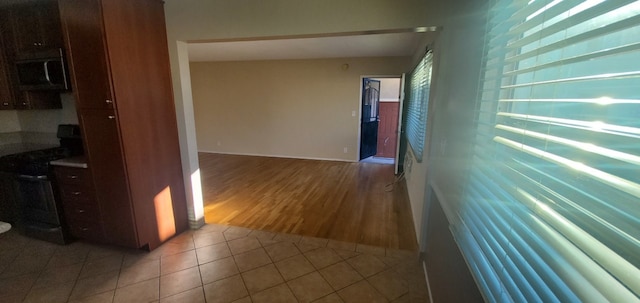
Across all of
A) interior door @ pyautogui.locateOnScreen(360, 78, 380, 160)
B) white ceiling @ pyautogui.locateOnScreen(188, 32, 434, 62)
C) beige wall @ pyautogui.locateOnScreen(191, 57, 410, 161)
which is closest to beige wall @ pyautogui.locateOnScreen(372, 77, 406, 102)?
interior door @ pyautogui.locateOnScreen(360, 78, 380, 160)

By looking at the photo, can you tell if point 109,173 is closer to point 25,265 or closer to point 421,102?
point 25,265

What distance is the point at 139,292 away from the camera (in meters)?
1.87

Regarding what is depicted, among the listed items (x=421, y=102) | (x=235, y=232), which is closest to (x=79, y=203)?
(x=235, y=232)

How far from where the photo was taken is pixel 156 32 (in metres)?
2.26

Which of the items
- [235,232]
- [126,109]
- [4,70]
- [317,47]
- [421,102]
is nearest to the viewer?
[126,109]

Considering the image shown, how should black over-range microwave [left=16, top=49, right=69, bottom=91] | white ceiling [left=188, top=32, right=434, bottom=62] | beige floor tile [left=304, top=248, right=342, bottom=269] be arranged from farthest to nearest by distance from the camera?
white ceiling [left=188, top=32, right=434, bottom=62], black over-range microwave [left=16, top=49, right=69, bottom=91], beige floor tile [left=304, top=248, right=342, bottom=269]

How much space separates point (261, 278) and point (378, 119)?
17.2ft

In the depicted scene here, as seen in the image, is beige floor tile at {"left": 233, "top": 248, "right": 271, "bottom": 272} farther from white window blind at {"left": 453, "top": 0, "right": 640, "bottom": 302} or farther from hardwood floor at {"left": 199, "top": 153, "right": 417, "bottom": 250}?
white window blind at {"left": 453, "top": 0, "right": 640, "bottom": 302}

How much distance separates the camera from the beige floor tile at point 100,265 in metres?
2.06

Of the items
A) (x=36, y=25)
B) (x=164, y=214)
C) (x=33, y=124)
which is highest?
(x=36, y=25)

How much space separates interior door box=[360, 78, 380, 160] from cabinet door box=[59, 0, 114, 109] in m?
4.43

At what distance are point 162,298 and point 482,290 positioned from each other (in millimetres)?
2035

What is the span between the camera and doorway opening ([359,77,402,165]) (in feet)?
18.6

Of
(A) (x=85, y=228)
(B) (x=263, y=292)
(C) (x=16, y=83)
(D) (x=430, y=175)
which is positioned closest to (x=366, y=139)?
(D) (x=430, y=175)
